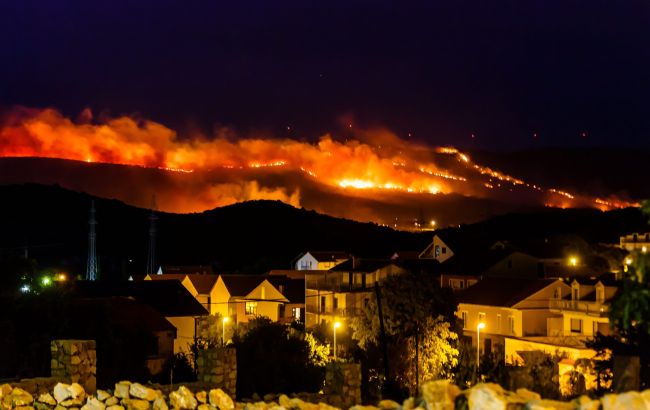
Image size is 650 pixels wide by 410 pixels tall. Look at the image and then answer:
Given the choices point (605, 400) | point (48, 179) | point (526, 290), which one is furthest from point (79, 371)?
point (48, 179)

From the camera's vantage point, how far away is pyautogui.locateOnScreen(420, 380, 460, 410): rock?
6441 mm

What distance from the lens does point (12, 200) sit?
13550cm

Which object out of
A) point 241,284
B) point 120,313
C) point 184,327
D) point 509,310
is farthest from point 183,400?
point 241,284

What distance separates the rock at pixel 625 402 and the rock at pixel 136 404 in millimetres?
4825

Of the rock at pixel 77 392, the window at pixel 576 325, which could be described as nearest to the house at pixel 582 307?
the window at pixel 576 325

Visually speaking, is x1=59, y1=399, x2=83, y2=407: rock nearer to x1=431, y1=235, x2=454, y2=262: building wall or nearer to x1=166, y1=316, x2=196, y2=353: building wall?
x1=166, y1=316, x2=196, y2=353: building wall

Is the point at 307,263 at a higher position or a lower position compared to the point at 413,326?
higher

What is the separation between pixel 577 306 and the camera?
44906mm

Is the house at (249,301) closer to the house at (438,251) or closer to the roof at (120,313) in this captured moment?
Answer: the roof at (120,313)

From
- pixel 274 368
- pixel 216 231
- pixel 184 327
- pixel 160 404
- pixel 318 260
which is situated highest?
pixel 216 231

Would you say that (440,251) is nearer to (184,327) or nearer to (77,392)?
(184,327)

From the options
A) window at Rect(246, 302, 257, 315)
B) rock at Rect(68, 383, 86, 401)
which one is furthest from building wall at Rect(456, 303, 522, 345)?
rock at Rect(68, 383, 86, 401)

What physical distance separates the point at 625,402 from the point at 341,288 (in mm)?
52162

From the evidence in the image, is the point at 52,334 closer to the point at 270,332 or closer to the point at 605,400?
the point at 270,332
